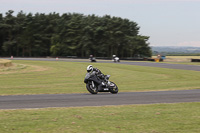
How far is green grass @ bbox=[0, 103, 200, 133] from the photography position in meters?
7.10

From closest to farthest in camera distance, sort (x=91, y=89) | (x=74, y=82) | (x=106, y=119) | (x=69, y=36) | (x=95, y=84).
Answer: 1. (x=106, y=119)
2. (x=91, y=89)
3. (x=95, y=84)
4. (x=74, y=82)
5. (x=69, y=36)

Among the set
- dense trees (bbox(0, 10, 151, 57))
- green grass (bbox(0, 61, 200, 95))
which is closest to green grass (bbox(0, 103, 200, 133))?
green grass (bbox(0, 61, 200, 95))

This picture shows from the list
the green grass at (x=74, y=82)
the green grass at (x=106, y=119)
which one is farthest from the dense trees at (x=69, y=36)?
the green grass at (x=106, y=119)

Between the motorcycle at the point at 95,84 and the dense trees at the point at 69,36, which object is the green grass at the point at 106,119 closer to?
the motorcycle at the point at 95,84

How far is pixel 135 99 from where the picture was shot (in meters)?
12.5

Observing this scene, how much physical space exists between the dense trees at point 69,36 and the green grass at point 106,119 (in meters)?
78.6

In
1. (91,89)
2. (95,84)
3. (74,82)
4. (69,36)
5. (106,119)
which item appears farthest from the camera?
(69,36)

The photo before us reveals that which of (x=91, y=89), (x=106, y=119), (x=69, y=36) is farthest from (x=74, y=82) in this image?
(x=69, y=36)

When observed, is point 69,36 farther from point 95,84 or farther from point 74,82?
point 95,84

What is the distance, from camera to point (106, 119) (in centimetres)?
823

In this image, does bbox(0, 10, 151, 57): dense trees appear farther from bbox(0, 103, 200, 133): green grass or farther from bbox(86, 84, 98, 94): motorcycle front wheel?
bbox(0, 103, 200, 133): green grass

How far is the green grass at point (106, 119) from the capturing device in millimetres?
7098

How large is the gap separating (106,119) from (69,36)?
86839 millimetres

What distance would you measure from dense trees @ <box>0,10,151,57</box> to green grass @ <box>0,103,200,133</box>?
78550mm
